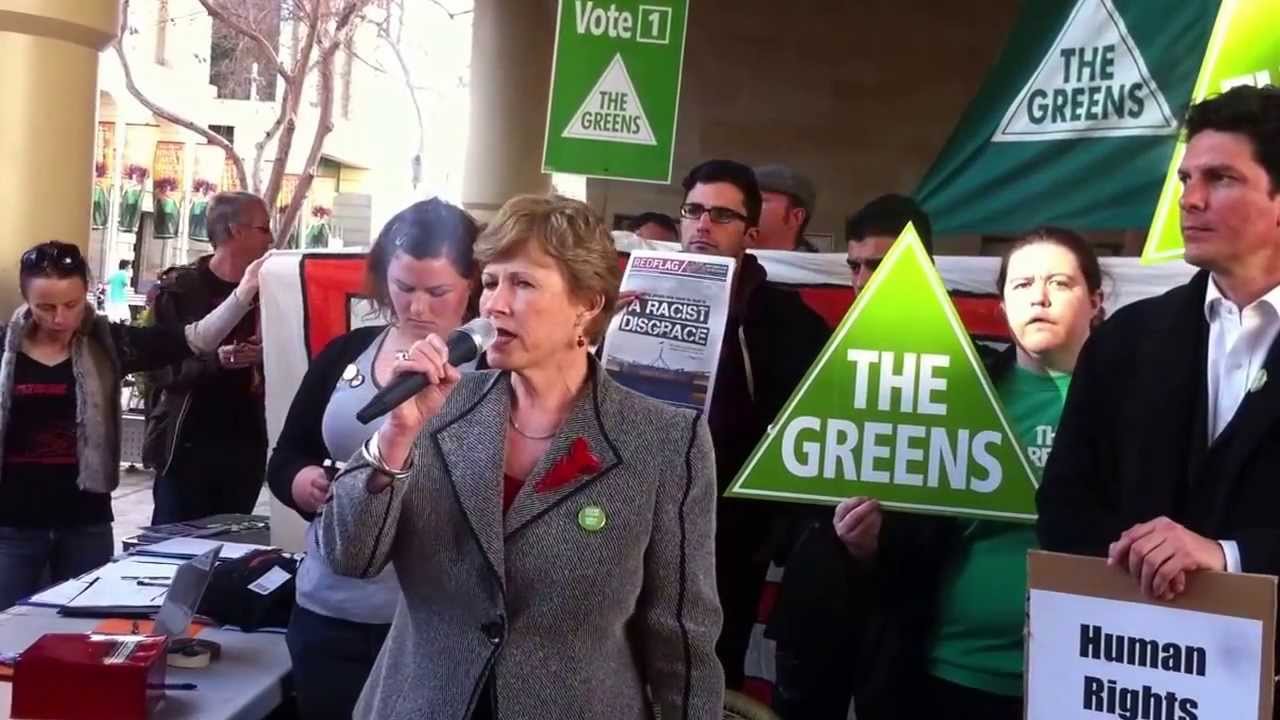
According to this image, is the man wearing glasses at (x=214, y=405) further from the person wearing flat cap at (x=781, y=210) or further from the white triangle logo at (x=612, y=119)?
the person wearing flat cap at (x=781, y=210)

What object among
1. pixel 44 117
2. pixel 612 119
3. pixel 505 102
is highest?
pixel 505 102

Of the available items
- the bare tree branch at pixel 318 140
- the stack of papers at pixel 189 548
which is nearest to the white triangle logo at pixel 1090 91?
the stack of papers at pixel 189 548

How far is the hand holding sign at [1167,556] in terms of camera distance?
2305 mm

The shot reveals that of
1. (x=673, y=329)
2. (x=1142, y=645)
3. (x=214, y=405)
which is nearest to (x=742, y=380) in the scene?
(x=673, y=329)

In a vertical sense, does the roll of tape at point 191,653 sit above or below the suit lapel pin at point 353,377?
below

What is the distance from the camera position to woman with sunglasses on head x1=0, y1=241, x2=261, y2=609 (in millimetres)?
4406

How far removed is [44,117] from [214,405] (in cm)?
161

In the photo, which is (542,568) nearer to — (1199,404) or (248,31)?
(1199,404)

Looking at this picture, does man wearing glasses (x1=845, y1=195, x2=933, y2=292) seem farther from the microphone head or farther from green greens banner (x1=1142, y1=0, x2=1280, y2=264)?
the microphone head

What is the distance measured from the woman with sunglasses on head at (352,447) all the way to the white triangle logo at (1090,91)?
1.55 meters

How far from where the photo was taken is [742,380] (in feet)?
11.7

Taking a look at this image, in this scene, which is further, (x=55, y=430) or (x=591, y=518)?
(x=55, y=430)

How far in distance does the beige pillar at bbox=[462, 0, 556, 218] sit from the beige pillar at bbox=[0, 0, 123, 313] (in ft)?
18.9

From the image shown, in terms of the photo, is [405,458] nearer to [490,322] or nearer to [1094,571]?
[490,322]
